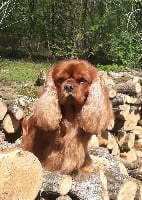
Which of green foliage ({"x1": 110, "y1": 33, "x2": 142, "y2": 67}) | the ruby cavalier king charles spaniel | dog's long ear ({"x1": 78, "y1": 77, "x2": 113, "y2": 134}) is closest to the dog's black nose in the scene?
the ruby cavalier king charles spaniel

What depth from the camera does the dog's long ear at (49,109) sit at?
4.68 metres

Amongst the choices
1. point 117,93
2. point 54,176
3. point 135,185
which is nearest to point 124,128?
point 117,93

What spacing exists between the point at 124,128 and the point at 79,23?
13318mm

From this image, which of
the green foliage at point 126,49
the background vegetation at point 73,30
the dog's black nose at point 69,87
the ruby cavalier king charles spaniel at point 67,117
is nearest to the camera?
the dog's black nose at point 69,87

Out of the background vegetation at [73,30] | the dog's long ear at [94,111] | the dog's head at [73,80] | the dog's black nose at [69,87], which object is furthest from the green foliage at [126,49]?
the dog's black nose at [69,87]

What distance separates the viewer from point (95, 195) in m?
4.62

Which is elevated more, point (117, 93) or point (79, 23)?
point (117, 93)

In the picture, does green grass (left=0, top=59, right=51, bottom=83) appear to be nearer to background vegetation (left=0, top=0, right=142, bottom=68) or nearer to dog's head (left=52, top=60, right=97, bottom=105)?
background vegetation (left=0, top=0, right=142, bottom=68)

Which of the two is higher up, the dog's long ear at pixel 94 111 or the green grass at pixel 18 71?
the dog's long ear at pixel 94 111

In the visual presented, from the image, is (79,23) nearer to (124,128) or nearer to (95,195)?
(124,128)

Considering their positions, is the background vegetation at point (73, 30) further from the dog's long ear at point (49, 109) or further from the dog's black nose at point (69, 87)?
the dog's black nose at point (69, 87)

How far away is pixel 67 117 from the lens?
4871 mm

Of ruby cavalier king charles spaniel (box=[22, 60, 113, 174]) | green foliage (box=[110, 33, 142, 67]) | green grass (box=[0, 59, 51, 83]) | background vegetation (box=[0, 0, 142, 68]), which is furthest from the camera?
background vegetation (box=[0, 0, 142, 68])

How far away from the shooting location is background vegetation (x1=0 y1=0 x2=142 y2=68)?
18.5m
